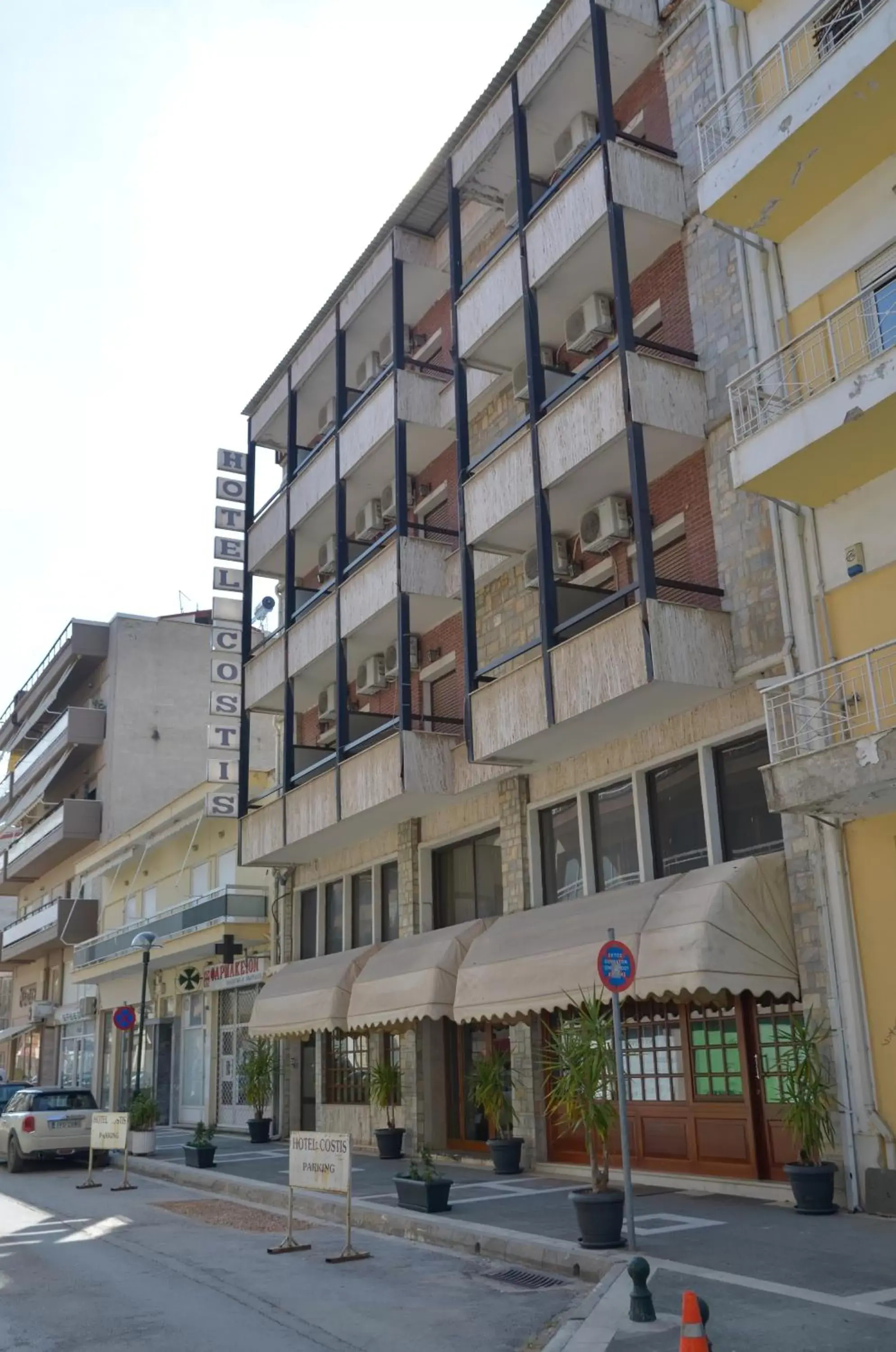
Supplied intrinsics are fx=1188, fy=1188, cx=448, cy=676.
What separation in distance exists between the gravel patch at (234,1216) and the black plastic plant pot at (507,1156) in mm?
3550

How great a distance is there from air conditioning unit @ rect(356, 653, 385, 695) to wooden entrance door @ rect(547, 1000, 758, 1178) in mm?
9796

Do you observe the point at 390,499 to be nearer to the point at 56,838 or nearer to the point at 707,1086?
the point at 707,1086

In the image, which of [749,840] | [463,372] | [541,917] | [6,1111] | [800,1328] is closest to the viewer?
[800,1328]

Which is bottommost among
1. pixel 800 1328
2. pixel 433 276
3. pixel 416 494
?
pixel 800 1328

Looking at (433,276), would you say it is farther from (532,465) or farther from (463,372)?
(532,465)

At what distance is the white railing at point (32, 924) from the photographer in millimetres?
44906

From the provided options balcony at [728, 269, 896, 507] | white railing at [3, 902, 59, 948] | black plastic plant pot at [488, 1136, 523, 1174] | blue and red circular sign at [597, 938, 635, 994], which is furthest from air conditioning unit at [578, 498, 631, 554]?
white railing at [3, 902, 59, 948]

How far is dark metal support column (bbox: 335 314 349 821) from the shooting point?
22.3 meters

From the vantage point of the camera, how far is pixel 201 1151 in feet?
66.7

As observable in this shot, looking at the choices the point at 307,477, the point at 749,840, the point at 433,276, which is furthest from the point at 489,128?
the point at 749,840

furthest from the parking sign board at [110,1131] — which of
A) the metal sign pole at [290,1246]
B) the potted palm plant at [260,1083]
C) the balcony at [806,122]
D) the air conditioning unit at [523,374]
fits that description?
the balcony at [806,122]

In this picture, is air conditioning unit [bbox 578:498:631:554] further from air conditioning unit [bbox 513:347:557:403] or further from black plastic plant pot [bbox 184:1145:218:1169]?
black plastic plant pot [bbox 184:1145:218:1169]

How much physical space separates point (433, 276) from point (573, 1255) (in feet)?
61.7

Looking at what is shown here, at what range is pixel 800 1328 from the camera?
25.3ft
